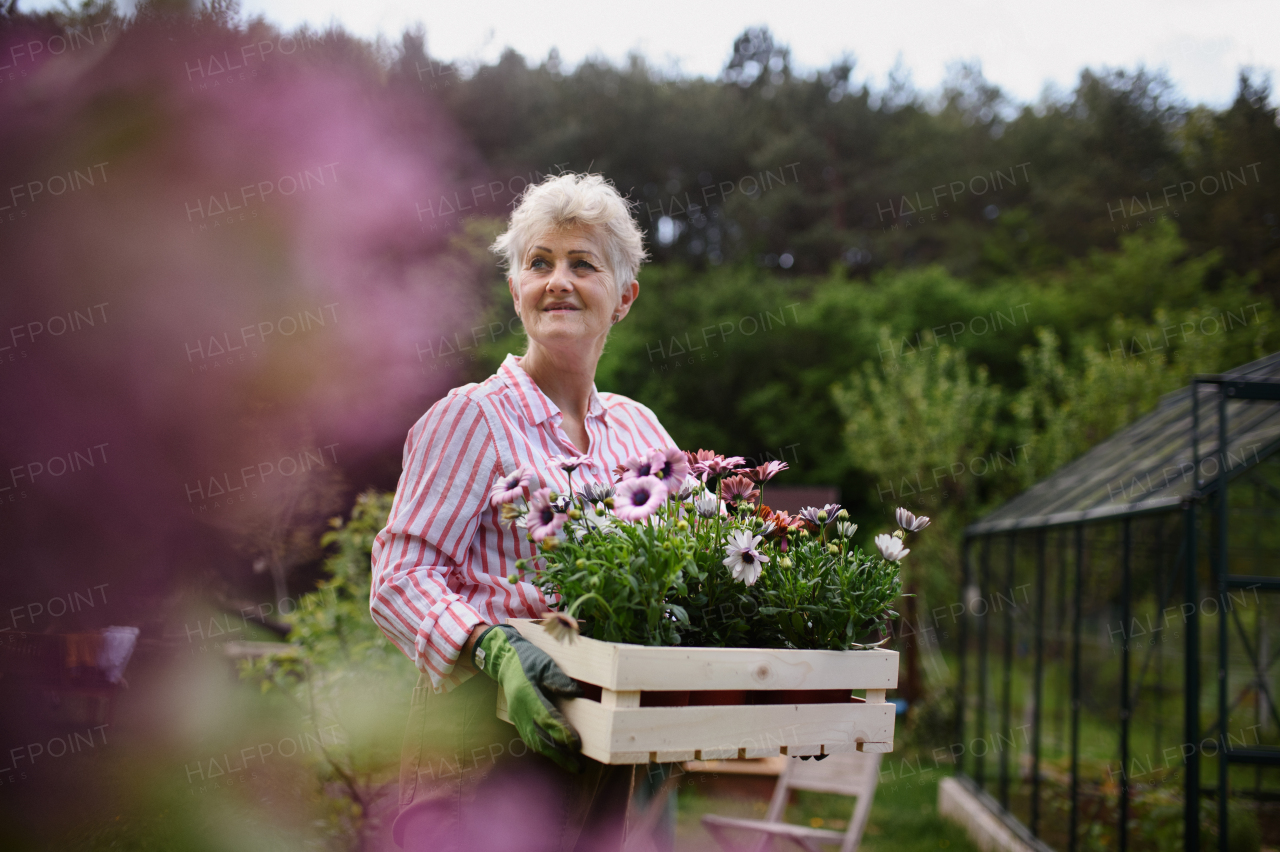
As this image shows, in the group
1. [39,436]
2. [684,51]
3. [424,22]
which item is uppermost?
[684,51]

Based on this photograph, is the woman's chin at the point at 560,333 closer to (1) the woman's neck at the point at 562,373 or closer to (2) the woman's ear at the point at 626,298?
(1) the woman's neck at the point at 562,373

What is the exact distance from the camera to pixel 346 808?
119 inches

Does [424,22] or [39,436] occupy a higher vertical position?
[424,22]

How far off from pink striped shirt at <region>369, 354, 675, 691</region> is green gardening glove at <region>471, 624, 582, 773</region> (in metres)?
0.09

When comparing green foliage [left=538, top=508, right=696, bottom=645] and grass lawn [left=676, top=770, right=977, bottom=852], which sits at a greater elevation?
green foliage [left=538, top=508, right=696, bottom=645]

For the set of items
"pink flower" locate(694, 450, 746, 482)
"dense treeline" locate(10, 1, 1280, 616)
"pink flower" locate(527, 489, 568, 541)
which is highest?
"dense treeline" locate(10, 1, 1280, 616)

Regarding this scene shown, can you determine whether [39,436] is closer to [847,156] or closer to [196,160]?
[196,160]

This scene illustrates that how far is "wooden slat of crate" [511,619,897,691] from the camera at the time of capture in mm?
1130

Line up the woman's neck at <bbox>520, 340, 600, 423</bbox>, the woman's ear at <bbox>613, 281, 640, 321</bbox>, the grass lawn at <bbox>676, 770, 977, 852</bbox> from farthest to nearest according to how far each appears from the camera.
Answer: the grass lawn at <bbox>676, 770, 977, 852</bbox>
the woman's ear at <bbox>613, 281, 640, 321</bbox>
the woman's neck at <bbox>520, 340, 600, 423</bbox>

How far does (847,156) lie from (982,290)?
4.29 m

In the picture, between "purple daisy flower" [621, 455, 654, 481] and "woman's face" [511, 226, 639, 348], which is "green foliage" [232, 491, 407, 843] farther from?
"purple daisy flower" [621, 455, 654, 481]

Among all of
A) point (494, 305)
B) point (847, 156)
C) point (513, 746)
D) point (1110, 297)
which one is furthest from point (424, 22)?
point (847, 156)

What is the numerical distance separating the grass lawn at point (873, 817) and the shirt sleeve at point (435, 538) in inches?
176

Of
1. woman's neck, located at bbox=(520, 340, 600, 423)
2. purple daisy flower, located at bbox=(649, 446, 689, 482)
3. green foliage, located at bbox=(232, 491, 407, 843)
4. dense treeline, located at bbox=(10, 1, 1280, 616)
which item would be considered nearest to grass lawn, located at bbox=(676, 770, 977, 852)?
green foliage, located at bbox=(232, 491, 407, 843)
